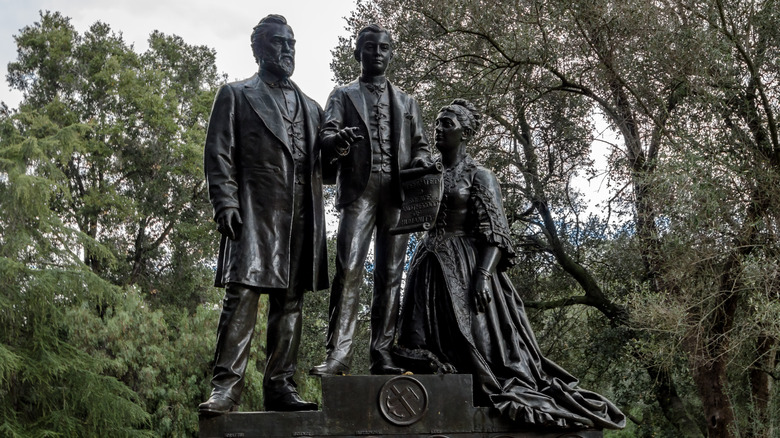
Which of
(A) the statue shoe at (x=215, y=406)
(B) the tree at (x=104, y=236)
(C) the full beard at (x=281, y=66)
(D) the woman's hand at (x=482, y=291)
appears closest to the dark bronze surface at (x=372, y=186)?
(C) the full beard at (x=281, y=66)

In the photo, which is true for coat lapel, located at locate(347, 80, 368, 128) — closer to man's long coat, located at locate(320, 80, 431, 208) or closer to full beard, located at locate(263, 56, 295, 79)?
man's long coat, located at locate(320, 80, 431, 208)

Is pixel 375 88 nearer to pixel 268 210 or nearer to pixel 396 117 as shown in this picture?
pixel 396 117

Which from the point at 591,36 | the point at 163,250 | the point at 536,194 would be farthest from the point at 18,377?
the point at 591,36

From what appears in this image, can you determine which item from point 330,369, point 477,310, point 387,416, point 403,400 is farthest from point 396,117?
point 387,416

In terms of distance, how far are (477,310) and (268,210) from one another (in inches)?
64.8

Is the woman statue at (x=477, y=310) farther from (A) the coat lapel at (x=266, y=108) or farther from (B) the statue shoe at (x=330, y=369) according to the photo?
(A) the coat lapel at (x=266, y=108)

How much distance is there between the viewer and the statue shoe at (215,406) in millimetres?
5844

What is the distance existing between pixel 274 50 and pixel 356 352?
9.21 metres

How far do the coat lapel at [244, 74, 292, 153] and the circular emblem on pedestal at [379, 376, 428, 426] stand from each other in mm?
→ 1686

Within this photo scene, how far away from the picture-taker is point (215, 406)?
5883 millimetres

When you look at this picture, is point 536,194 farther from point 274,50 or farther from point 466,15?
point 274,50

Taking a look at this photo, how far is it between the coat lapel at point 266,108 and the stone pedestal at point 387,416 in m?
1.62

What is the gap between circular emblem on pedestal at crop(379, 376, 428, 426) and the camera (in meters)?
6.21

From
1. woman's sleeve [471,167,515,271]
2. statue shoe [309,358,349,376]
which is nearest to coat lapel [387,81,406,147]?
woman's sleeve [471,167,515,271]
